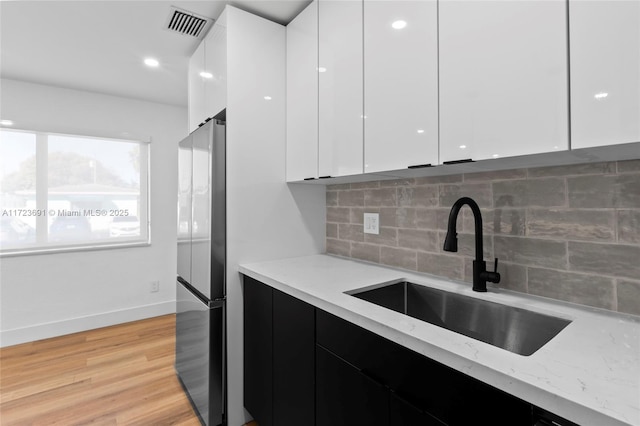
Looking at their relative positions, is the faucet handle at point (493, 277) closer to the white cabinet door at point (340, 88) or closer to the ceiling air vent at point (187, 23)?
the white cabinet door at point (340, 88)

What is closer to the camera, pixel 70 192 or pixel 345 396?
pixel 345 396

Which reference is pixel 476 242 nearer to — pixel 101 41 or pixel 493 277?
pixel 493 277

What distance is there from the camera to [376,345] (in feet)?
3.24

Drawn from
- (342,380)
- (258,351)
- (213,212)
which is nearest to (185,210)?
(213,212)

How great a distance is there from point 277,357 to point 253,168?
3.48 ft

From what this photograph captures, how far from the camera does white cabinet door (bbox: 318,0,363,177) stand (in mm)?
1504

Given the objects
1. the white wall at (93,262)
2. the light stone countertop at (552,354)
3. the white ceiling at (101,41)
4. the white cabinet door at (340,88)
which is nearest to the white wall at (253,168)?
the white ceiling at (101,41)

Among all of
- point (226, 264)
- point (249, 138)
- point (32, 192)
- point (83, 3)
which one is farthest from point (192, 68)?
point (32, 192)

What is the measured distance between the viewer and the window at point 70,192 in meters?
2.97

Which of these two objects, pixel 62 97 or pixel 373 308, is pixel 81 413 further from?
pixel 62 97

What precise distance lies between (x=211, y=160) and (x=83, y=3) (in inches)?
48.1

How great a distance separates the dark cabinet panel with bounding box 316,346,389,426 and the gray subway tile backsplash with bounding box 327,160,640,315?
0.72m

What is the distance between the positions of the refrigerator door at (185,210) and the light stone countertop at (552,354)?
3.38 feet

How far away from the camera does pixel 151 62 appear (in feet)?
8.53
